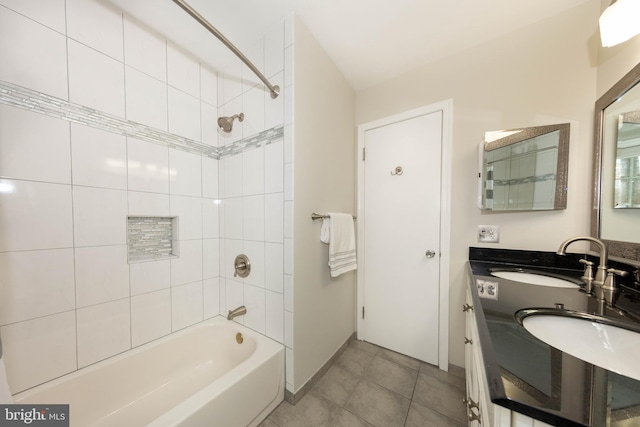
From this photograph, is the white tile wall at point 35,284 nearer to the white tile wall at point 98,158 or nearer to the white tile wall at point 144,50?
the white tile wall at point 98,158

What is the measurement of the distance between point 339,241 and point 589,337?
3.88ft

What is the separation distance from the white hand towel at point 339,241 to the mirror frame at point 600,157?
4.44 feet

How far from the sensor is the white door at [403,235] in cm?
163

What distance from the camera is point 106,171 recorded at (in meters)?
1.20

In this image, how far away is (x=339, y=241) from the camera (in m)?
1.60

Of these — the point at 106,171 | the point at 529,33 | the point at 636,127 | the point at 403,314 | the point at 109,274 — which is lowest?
the point at 403,314

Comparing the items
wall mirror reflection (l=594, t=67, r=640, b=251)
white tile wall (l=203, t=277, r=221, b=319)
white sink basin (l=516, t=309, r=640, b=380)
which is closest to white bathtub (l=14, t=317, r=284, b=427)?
white tile wall (l=203, t=277, r=221, b=319)

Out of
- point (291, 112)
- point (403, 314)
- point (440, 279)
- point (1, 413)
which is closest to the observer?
point (1, 413)

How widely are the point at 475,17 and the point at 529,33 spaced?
1.22 feet

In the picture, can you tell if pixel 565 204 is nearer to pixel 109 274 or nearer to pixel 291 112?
pixel 291 112

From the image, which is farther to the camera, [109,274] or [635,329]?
[109,274]

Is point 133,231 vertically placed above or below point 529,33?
below

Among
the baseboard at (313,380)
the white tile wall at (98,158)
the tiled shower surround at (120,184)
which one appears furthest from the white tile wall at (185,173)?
the baseboard at (313,380)

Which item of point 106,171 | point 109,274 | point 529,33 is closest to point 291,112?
point 106,171
